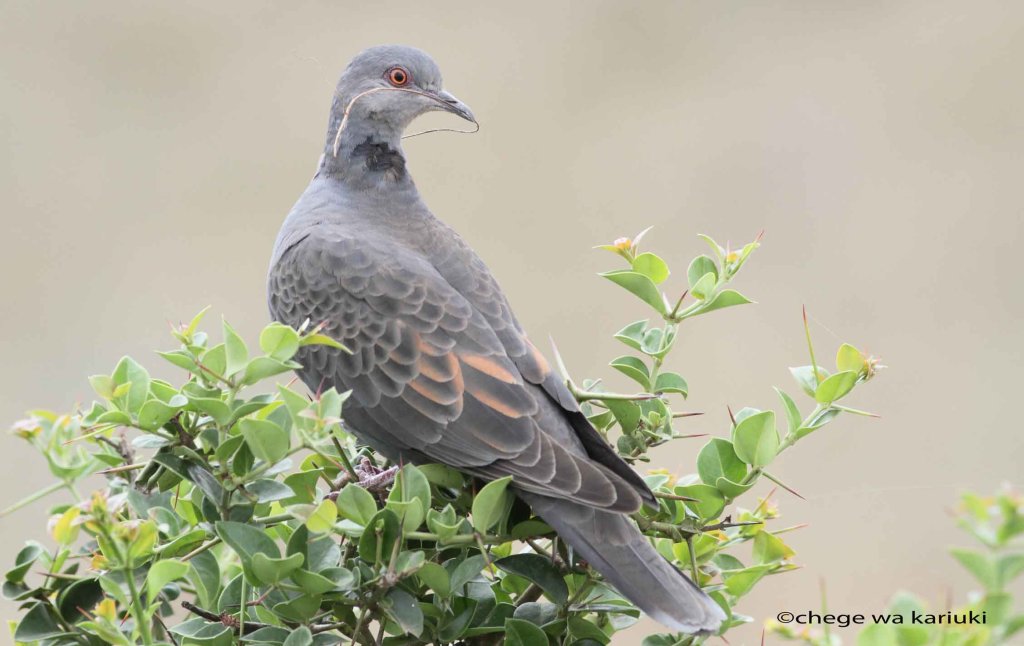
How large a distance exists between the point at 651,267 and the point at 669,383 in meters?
0.20

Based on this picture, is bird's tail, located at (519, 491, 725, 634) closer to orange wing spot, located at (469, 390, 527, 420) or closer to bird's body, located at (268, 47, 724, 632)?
bird's body, located at (268, 47, 724, 632)

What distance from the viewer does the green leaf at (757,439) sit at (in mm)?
1633

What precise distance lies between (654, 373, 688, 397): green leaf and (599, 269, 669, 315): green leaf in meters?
0.11

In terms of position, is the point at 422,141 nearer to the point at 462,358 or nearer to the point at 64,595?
the point at 462,358

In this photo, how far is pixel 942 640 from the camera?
1.10 metres

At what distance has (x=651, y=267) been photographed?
1878mm

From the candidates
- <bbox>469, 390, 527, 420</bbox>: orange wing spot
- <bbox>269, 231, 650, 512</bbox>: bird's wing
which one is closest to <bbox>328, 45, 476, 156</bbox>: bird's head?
<bbox>269, 231, 650, 512</bbox>: bird's wing

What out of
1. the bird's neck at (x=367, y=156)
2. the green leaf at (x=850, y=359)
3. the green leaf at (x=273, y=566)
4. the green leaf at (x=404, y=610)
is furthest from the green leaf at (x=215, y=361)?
the bird's neck at (x=367, y=156)

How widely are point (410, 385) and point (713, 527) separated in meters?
0.88

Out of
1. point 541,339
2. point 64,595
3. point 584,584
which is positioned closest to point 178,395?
point 64,595

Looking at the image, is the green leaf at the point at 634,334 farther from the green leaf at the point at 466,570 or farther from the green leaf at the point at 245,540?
the green leaf at the point at 245,540

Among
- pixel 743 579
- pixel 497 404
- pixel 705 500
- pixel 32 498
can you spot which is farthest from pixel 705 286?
pixel 32 498

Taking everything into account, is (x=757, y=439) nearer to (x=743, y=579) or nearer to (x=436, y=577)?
(x=743, y=579)

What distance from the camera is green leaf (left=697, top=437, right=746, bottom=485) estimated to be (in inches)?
66.2
